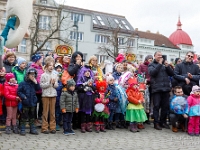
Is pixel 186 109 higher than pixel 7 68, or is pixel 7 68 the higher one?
pixel 7 68

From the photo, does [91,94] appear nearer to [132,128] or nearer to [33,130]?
[132,128]

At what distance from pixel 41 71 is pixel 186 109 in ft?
13.0

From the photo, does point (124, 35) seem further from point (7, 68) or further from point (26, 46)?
point (7, 68)

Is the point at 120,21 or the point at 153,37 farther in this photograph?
the point at 153,37

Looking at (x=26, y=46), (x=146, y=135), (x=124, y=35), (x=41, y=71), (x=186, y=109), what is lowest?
(x=146, y=135)

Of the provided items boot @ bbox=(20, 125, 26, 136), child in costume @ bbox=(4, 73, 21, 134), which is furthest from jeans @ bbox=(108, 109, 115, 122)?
child in costume @ bbox=(4, 73, 21, 134)

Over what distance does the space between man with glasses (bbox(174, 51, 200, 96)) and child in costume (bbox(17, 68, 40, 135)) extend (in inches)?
161

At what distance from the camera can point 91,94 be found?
7500mm

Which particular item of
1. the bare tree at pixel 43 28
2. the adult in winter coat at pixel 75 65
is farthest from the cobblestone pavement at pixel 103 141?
the bare tree at pixel 43 28

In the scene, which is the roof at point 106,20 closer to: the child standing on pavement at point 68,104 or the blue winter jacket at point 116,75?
the blue winter jacket at point 116,75

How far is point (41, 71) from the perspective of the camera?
25.3 ft

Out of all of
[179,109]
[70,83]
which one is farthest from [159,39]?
[70,83]

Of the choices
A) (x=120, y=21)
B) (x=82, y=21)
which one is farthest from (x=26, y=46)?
(x=120, y=21)

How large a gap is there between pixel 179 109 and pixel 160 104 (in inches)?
24.0
